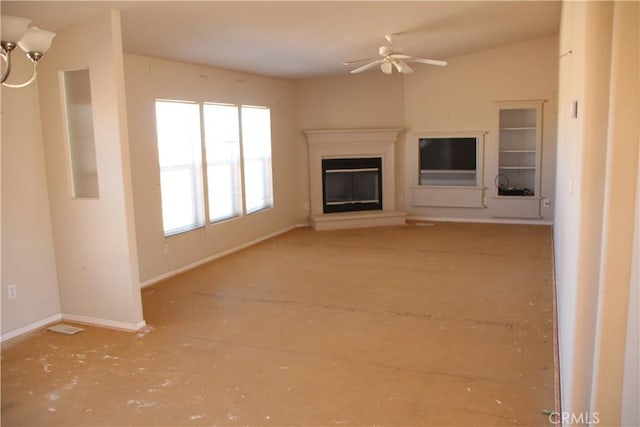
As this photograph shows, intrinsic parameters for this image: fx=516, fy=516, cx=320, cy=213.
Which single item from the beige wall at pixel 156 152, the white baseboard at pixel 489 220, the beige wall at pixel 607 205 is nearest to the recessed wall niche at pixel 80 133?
the beige wall at pixel 156 152

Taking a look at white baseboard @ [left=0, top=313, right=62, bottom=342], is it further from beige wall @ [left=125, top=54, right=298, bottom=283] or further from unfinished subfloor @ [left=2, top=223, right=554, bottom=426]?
beige wall @ [left=125, top=54, right=298, bottom=283]

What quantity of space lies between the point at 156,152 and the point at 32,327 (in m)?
2.10

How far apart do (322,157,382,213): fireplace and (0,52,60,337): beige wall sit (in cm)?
490

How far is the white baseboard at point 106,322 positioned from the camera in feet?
13.5

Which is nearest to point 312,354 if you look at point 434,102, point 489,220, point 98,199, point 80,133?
point 98,199

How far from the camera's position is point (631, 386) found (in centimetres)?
179

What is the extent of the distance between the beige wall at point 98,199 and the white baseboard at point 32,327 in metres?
0.08

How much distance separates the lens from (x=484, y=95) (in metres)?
8.10

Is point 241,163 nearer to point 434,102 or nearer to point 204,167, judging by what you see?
point 204,167

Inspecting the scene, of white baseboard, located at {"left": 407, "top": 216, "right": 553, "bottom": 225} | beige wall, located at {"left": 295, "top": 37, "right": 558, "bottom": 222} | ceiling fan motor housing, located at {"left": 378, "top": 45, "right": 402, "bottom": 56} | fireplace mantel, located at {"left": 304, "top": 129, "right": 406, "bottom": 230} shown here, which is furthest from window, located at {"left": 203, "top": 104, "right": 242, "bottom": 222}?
white baseboard, located at {"left": 407, "top": 216, "right": 553, "bottom": 225}

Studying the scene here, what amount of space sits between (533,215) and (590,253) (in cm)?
646

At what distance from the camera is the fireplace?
8547 mm

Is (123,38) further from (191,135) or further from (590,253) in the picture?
(590,253)

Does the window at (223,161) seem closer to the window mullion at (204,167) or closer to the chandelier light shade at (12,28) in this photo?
the window mullion at (204,167)
